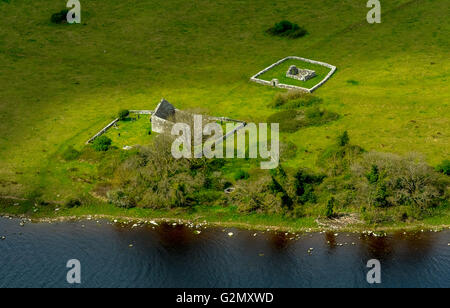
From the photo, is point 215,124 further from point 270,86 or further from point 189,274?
point 189,274

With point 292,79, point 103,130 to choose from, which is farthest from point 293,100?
point 103,130

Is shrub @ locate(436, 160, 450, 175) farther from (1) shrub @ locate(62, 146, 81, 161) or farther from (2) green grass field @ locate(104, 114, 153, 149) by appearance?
(1) shrub @ locate(62, 146, 81, 161)

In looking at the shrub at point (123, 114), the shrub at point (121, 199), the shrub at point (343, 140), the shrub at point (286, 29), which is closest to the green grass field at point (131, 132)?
the shrub at point (123, 114)

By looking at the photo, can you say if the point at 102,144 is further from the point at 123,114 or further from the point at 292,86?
the point at 292,86

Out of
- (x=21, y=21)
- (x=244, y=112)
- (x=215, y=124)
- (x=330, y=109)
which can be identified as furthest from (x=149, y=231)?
(x=21, y=21)

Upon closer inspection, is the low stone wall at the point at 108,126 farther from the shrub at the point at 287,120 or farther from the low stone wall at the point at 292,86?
the low stone wall at the point at 292,86
